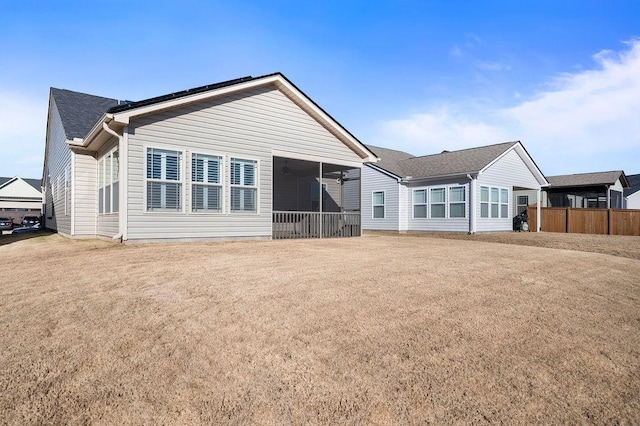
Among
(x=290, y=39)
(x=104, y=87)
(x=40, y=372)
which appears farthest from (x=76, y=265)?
(x=104, y=87)

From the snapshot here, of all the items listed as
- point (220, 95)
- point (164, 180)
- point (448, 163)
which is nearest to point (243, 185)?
point (164, 180)

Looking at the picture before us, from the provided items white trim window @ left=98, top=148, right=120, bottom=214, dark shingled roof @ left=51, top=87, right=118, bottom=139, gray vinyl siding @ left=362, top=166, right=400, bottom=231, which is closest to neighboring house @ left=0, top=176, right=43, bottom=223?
dark shingled roof @ left=51, top=87, right=118, bottom=139

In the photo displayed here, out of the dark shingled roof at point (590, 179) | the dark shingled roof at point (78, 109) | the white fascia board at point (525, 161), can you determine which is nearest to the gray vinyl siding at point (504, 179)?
the white fascia board at point (525, 161)

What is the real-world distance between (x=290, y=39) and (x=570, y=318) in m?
11.5

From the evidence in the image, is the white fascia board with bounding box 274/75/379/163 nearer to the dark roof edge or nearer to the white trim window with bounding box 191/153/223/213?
the dark roof edge

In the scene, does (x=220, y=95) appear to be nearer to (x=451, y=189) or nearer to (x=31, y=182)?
(x=451, y=189)

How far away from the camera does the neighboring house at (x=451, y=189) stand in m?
18.3

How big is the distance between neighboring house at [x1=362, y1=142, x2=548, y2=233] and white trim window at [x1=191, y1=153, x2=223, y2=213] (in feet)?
38.0

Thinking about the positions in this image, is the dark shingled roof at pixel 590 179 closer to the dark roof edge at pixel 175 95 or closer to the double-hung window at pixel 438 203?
the double-hung window at pixel 438 203

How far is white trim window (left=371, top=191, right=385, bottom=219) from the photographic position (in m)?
21.0

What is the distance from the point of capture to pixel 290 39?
1229 cm

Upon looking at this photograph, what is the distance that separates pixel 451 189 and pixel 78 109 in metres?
18.6

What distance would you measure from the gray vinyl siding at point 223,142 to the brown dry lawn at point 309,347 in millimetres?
3709

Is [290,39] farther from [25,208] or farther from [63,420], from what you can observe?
[25,208]
